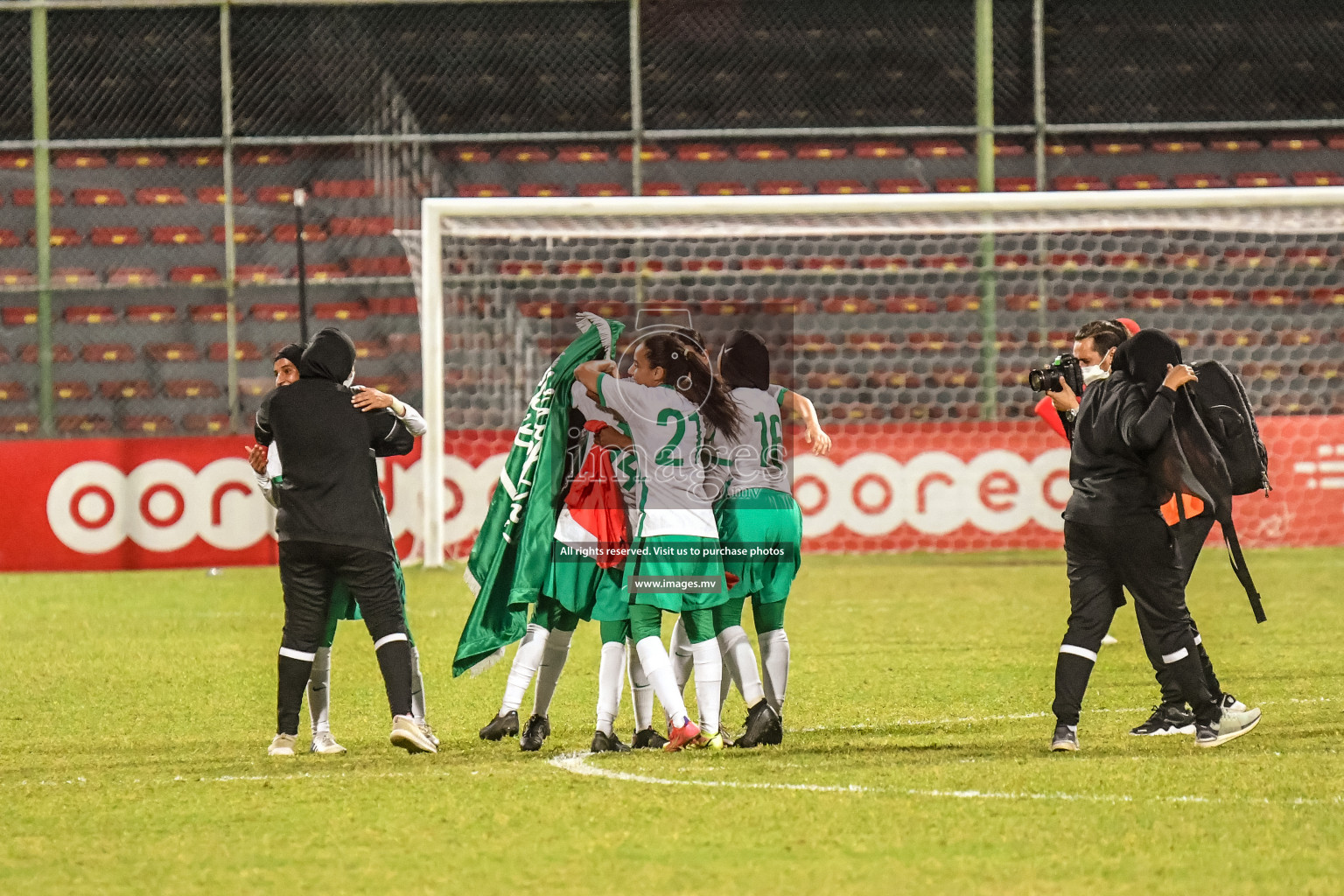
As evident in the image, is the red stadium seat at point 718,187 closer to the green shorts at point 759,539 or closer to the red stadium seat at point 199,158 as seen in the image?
the red stadium seat at point 199,158

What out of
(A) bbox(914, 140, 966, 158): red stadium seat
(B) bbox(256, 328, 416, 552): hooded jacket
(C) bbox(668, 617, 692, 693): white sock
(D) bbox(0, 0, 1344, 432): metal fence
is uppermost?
(D) bbox(0, 0, 1344, 432): metal fence

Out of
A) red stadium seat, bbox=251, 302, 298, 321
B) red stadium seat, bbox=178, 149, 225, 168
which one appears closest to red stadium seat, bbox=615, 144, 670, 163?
red stadium seat, bbox=251, 302, 298, 321

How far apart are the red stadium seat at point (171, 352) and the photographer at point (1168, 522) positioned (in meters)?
14.6

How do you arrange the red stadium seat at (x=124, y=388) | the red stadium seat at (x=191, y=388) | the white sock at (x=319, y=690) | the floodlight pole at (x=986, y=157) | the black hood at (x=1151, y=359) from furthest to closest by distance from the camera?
the red stadium seat at (x=124, y=388)
the red stadium seat at (x=191, y=388)
the floodlight pole at (x=986, y=157)
the white sock at (x=319, y=690)
the black hood at (x=1151, y=359)

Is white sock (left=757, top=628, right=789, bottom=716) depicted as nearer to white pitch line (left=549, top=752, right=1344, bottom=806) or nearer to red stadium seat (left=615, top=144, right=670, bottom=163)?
white pitch line (left=549, top=752, right=1344, bottom=806)

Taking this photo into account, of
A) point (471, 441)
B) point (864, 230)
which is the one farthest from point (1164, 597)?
point (471, 441)

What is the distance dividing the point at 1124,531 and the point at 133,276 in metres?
16.7

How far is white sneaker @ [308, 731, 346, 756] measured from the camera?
7078 mm

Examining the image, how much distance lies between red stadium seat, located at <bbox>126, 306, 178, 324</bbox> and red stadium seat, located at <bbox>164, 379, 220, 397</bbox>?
77cm

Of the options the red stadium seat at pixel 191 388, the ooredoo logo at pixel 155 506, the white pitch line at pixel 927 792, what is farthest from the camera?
the red stadium seat at pixel 191 388

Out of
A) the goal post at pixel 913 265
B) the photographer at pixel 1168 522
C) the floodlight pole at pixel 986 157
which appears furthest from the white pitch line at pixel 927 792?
the floodlight pole at pixel 986 157

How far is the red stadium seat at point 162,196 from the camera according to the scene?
70.5 feet

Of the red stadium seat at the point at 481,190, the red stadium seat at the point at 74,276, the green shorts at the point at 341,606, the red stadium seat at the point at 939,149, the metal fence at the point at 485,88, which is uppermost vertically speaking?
the metal fence at the point at 485,88

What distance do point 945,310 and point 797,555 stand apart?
12.4 metres
